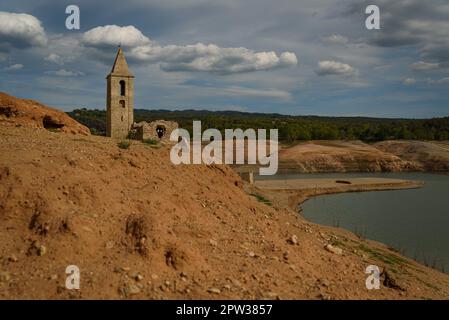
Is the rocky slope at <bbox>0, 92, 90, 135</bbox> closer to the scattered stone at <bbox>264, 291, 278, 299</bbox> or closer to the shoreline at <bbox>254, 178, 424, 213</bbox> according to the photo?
the scattered stone at <bbox>264, 291, 278, 299</bbox>

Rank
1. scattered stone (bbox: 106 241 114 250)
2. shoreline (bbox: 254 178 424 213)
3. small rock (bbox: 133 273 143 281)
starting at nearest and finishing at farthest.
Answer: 1. small rock (bbox: 133 273 143 281)
2. scattered stone (bbox: 106 241 114 250)
3. shoreline (bbox: 254 178 424 213)

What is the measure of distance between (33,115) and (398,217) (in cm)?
2410

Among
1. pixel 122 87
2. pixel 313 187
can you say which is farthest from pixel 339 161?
pixel 122 87

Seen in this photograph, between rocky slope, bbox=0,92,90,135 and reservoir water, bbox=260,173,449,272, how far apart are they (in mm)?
15221

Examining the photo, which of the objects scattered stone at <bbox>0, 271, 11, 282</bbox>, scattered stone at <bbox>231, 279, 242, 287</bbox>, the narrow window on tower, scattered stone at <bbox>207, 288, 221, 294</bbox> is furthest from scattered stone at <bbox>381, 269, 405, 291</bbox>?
the narrow window on tower

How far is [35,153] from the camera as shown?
9945mm

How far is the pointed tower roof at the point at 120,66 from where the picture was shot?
29719 millimetres

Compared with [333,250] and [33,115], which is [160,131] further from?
[333,250]

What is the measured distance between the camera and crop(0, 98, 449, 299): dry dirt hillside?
24.4 ft

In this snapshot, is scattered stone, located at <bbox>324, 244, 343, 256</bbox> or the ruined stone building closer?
scattered stone, located at <bbox>324, 244, 343, 256</bbox>

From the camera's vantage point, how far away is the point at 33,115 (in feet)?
45.7
